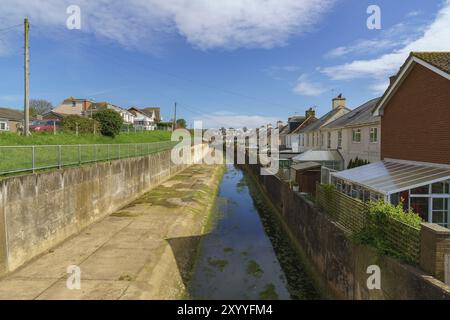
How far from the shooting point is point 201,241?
16453mm

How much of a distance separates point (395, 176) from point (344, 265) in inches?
191

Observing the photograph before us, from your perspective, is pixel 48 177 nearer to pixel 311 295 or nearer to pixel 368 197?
pixel 311 295

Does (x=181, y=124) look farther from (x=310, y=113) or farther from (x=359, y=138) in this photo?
(x=359, y=138)

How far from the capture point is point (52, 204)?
40.4 ft

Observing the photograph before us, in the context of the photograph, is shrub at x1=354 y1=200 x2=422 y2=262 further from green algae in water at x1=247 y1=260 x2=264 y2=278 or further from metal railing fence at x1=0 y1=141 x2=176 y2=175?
metal railing fence at x1=0 y1=141 x2=176 y2=175

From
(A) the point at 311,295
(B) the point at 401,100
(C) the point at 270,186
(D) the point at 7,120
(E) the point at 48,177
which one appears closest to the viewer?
(A) the point at 311,295

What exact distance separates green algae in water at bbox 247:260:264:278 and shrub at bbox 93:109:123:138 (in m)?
25.8

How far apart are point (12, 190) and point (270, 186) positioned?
20.5 meters

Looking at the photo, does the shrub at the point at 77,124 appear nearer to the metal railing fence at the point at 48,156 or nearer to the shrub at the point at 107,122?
the shrub at the point at 107,122

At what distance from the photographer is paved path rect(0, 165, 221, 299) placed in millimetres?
8971

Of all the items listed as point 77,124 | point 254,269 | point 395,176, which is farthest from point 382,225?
point 77,124

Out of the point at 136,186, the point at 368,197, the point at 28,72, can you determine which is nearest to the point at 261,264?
the point at 368,197

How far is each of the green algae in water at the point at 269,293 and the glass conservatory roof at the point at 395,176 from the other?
A: 523cm

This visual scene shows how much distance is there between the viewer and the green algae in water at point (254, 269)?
12639mm
